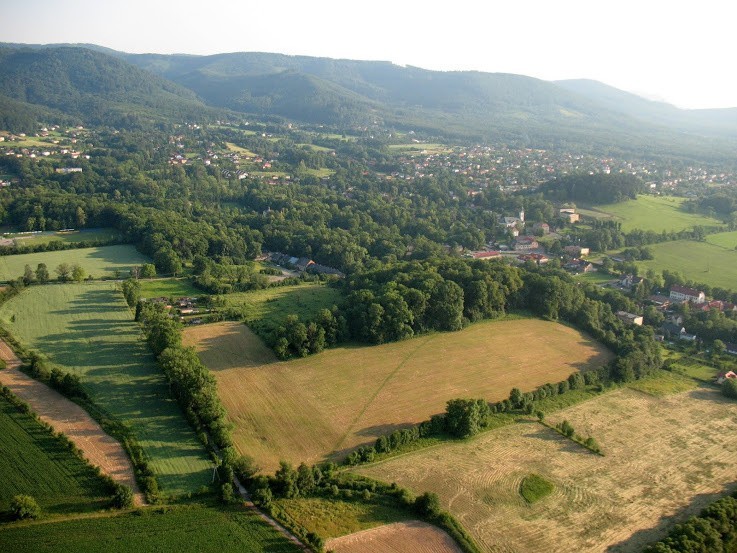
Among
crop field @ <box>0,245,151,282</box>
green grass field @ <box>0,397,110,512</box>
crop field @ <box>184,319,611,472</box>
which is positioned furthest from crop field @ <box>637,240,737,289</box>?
green grass field @ <box>0,397,110,512</box>

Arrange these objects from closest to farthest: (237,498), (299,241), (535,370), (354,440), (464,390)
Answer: (237,498) < (354,440) < (464,390) < (535,370) < (299,241)

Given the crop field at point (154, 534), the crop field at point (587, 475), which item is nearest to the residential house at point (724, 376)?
the crop field at point (587, 475)

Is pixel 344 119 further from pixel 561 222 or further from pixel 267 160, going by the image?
pixel 561 222

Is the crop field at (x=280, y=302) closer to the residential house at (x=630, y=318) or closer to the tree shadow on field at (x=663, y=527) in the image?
the residential house at (x=630, y=318)

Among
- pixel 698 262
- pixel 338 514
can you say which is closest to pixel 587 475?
pixel 338 514

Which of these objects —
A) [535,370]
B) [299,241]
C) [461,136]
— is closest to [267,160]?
[299,241]

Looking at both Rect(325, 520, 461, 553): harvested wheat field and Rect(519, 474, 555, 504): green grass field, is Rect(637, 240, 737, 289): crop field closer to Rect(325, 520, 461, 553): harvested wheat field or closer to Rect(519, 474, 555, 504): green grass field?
Rect(519, 474, 555, 504): green grass field

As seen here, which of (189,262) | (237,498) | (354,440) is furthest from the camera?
(189,262)
